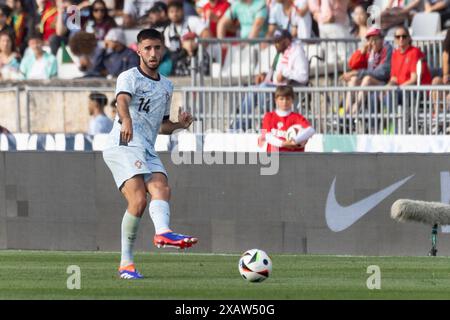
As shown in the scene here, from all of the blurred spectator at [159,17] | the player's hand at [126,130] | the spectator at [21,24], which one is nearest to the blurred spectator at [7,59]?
the spectator at [21,24]

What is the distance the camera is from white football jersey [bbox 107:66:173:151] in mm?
12602

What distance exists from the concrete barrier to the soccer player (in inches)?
187

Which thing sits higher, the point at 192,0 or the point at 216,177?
the point at 192,0

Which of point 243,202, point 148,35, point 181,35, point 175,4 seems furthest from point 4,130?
point 148,35

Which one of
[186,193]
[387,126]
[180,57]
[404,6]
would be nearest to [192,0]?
[180,57]

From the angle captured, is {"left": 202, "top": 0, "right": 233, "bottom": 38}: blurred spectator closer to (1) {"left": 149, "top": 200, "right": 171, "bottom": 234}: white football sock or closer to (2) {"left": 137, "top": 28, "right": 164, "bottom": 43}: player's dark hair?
(2) {"left": 137, "top": 28, "right": 164, "bottom": 43}: player's dark hair

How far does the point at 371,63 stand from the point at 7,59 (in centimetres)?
822

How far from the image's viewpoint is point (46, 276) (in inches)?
509

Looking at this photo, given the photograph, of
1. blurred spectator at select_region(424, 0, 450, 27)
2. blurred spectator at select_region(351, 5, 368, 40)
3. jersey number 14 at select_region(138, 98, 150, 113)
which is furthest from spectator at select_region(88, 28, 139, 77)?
jersey number 14 at select_region(138, 98, 150, 113)

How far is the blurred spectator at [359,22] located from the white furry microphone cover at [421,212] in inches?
283

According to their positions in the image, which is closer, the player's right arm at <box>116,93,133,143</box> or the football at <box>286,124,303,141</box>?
the player's right arm at <box>116,93,133,143</box>

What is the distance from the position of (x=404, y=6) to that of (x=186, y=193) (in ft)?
21.9

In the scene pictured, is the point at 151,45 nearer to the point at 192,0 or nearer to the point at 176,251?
the point at 176,251
